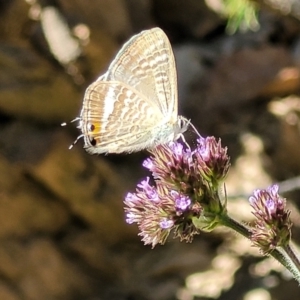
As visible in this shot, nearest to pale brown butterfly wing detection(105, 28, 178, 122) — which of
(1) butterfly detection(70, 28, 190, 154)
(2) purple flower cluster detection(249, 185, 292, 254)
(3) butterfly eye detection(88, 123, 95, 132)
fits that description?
(1) butterfly detection(70, 28, 190, 154)

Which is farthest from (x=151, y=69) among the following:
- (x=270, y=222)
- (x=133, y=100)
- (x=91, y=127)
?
(x=270, y=222)

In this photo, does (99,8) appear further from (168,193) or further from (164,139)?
(168,193)

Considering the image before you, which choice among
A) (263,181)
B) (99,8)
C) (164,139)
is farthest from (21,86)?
(164,139)

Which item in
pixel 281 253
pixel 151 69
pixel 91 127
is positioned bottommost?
pixel 281 253

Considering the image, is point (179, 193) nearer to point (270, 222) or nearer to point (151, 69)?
point (270, 222)

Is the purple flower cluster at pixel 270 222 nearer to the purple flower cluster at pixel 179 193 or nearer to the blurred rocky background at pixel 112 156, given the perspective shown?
the purple flower cluster at pixel 179 193
